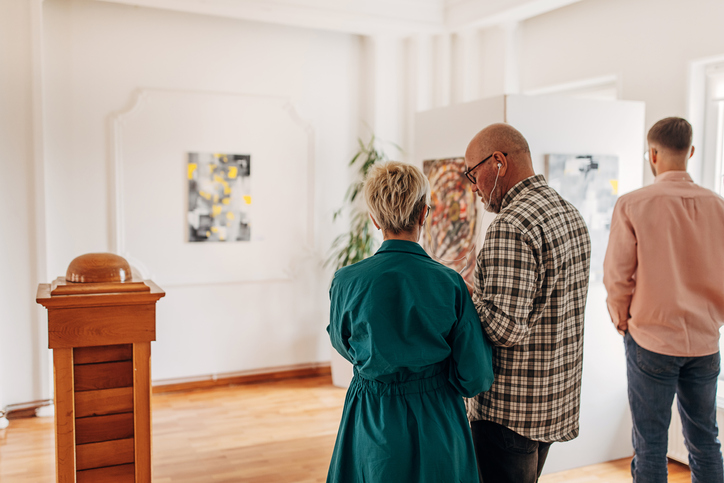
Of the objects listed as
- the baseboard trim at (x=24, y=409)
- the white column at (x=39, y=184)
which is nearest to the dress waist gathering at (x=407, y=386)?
the white column at (x=39, y=184)

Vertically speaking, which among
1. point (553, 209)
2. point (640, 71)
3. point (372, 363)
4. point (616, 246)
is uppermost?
point (640, 71)

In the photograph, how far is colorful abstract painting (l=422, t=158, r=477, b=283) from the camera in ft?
11.0

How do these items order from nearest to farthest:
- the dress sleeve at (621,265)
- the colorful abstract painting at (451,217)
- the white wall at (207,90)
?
the dress sleeve at (621,265) → the colorful abstract painting at (451,217) → the white wall at (207,90)

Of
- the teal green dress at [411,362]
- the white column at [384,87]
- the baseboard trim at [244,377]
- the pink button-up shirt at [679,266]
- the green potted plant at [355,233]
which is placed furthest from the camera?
the white column at [384,87]

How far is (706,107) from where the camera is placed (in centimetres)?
348

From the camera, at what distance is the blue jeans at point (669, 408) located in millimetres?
2352

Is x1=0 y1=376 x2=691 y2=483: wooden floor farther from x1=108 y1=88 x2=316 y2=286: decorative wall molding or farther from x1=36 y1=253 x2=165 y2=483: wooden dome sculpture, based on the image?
x1=36 y1=253 x2=165 y2=483: wooden dome sculpture

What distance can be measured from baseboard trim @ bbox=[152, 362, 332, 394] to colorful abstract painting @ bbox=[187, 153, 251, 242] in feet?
3.57

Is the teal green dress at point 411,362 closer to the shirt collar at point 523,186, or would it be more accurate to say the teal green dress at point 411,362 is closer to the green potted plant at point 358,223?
the shirt collar at point 523,186

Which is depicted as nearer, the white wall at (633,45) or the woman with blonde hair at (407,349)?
the woman with blonde hair at (407,349)

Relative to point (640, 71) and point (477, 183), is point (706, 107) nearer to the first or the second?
point (640, 71)

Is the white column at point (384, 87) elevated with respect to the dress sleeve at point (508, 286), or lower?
elevated

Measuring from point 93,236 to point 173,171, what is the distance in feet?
2.43

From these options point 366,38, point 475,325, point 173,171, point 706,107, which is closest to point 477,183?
point 475,325
